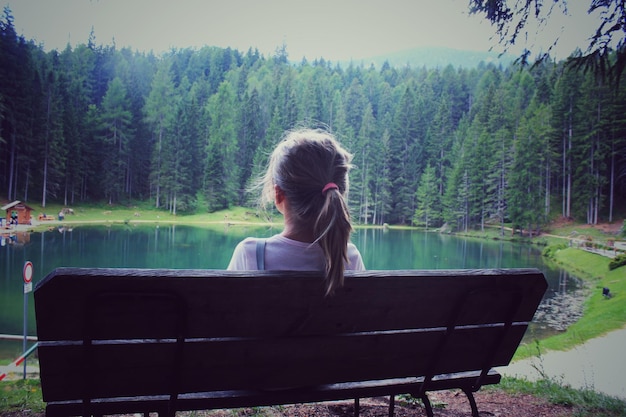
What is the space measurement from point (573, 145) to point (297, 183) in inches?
805

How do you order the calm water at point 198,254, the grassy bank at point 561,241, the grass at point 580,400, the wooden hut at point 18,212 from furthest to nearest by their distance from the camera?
the wooden hut at point 18,212 < the calm water at point 198,254 < the grassy bank at point 561,241 < the grass at point 580,400

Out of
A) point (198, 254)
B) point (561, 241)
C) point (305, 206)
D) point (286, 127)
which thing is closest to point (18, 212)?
point (198, 254)

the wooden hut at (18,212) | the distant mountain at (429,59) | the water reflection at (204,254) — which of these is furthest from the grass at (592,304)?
the distant mountain at (429,59)

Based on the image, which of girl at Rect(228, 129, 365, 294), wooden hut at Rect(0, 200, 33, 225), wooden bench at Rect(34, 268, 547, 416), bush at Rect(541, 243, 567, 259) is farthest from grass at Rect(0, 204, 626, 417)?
girl at Rect(228, 129, 365, 294)

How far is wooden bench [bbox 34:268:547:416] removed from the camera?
0.86m

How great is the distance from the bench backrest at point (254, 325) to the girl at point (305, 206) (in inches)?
6.7

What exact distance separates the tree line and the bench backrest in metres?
11.5

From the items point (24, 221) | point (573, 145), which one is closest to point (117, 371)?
point (24, 221)

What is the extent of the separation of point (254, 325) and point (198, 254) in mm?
18505

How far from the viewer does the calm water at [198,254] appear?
10.6 meters

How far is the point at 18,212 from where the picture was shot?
52.5ft

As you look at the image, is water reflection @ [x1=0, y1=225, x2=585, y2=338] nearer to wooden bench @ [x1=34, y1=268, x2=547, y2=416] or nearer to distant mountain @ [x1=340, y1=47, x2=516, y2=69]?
wooden bench @ [x1=34, y1=268, x2=547, y2=416]

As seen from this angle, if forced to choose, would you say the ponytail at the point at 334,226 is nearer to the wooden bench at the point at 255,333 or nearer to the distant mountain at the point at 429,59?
the wooden bench at the point at 255,333

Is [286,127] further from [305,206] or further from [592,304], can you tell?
[305,206]
